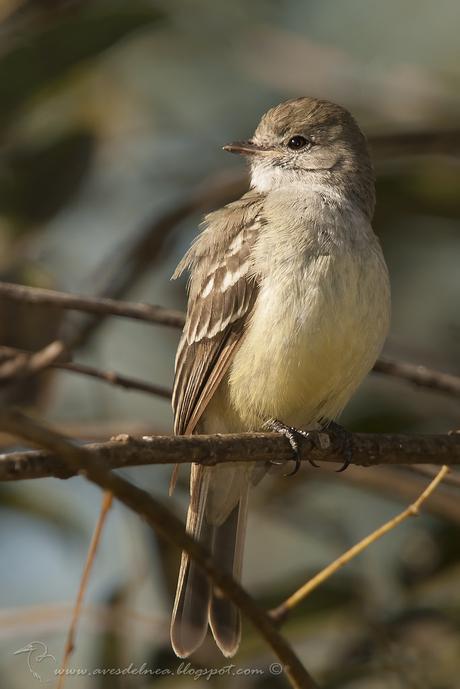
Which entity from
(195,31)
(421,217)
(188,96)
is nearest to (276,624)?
(421,217)

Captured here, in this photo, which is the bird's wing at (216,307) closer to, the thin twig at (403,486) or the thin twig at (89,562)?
the thin twig at (403,486)

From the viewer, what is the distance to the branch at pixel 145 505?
8.05ft

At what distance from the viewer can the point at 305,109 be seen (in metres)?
6.36

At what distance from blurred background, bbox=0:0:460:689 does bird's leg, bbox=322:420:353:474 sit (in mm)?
398

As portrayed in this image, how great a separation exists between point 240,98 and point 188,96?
Answer: 2.11ft

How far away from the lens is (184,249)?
24.3 feet

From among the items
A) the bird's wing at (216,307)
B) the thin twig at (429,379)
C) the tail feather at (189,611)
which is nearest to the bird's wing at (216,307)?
the bird's wing at (216,307)

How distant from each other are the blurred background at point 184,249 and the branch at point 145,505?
1.96 meters

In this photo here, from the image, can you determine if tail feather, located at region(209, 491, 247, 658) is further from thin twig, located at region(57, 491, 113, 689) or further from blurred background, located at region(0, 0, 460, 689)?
thin twig, located at region(57, 491, 113, 689)

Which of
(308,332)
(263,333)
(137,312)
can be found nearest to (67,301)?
(137,312)

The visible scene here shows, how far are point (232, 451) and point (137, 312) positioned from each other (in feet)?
4.70

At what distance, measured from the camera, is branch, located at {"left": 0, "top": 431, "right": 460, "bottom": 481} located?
287 cm

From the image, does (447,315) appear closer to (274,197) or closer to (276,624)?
(274,197)

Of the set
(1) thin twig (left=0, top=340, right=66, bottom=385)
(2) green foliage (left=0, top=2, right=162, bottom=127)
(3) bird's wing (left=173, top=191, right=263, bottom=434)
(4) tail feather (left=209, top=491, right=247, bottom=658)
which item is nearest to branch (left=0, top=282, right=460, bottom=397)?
(3) bird's wing (left=173, top=191, right=263, bottom=434)
